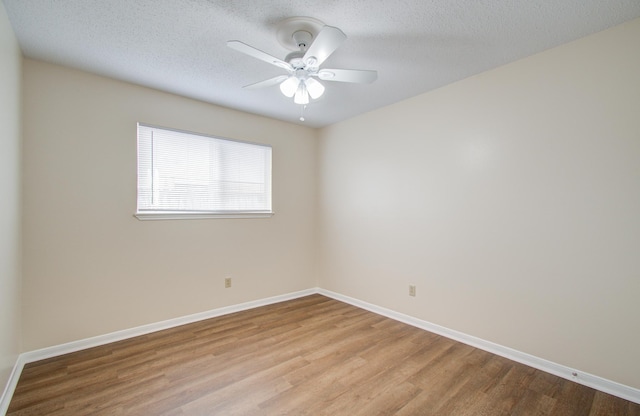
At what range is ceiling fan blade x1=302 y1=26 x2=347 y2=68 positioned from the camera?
154cm

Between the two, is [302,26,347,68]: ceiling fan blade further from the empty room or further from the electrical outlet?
the electrical outlet

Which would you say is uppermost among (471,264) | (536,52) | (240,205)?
(536,52)

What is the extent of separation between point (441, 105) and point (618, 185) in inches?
59.3

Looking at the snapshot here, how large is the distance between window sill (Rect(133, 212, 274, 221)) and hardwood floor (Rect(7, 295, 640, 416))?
1145 mm

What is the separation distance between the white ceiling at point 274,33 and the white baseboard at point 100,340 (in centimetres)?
236

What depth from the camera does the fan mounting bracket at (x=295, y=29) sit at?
1850 mm

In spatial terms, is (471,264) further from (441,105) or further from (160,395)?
(160,395)

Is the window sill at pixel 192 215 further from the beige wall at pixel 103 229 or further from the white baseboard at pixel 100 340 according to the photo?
the white baseboard at pixel 100 340

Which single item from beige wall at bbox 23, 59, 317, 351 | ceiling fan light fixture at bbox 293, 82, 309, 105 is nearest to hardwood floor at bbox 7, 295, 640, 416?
beige wall at bbox 23, 59, 317, 351

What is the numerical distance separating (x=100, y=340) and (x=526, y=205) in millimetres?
3831

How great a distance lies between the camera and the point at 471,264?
8.69ft

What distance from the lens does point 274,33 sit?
1985mm

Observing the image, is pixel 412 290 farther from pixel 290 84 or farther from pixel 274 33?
pixel 274 33

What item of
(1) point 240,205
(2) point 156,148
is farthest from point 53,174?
(1) point 240,205
